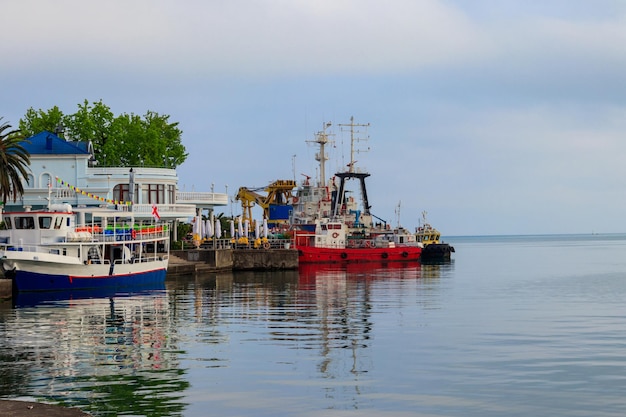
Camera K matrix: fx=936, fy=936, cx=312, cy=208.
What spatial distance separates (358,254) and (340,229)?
377 cm

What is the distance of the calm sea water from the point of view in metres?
23.3

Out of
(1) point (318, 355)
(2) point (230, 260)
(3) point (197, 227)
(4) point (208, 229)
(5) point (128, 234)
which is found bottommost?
(1) point (318, 355)

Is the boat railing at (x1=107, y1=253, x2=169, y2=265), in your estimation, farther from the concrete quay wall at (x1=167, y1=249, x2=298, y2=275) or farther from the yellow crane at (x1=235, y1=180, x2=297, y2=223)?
the yellow crane at (x1=235, y1=180, x2=297, y2=223)

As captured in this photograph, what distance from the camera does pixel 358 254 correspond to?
114 m

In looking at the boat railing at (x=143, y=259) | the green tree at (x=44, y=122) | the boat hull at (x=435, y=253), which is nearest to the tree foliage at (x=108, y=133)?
the green tree at (x=44, y=122)

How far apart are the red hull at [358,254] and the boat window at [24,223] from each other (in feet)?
167

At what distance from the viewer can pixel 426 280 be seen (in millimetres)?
78375

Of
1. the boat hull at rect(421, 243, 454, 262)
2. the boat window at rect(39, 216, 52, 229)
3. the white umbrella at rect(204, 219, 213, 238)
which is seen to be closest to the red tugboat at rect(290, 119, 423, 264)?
the boat hull at rect(421, 243, 454, 262)

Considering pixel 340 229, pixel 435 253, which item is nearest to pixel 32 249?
pixel 340 229

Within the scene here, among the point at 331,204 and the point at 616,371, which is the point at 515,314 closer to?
the point at 616,371

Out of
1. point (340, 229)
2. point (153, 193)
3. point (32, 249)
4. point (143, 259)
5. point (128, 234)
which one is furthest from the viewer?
point (340, 229)

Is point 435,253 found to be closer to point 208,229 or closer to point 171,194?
point 208,229

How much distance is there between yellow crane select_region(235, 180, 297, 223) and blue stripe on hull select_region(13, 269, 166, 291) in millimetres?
58081

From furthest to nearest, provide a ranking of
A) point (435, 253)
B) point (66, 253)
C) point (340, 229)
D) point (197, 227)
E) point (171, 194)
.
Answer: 1. point (435, 253)
2. point (340, 229)
3. point (197, 227)
4. point (171, 194)
5. point (66, 253)
